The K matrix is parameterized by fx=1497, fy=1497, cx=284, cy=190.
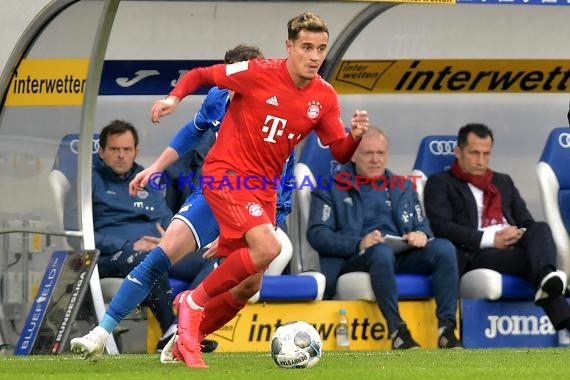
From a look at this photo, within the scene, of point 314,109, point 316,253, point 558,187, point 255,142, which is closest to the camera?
point 255,142

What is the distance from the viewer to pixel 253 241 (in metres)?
7.57

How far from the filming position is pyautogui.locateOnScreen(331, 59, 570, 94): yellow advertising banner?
1199 cm

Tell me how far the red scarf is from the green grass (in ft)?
7.03

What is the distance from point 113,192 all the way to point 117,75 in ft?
3.86

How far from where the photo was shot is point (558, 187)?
11.6 metres

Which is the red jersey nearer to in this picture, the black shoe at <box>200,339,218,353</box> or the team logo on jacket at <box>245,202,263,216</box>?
the team logo on jacket at <box>245,202,263,216</box>

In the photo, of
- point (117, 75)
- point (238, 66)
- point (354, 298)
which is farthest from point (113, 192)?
point (238, 66)

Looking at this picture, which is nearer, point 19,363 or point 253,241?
point 253,241

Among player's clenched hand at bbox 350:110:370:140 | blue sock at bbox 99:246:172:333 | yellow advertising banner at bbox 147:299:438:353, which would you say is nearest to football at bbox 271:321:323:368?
blue sock at bbox 99:246:172:333

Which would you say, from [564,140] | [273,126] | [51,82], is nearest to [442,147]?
[564,140]

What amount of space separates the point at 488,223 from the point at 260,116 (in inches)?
167

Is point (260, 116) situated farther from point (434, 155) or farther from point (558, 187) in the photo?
point (558, 187)

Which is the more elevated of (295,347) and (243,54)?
(243,54)

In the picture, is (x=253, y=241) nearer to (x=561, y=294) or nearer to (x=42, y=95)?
(x=42, y=95)
